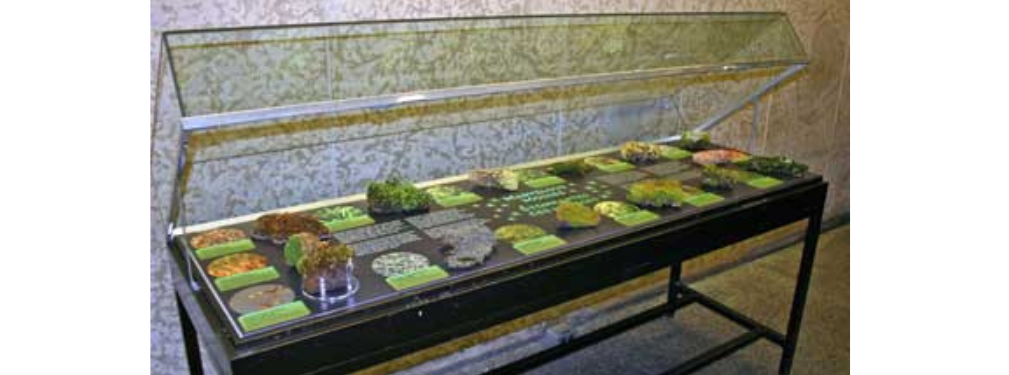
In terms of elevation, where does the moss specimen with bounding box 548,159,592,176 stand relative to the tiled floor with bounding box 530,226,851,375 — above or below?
above

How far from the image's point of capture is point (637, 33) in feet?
6.72

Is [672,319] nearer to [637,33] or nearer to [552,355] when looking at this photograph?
[552,355]

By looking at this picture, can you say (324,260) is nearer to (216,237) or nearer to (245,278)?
(245,278)

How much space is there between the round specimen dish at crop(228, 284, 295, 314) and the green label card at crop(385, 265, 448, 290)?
8.0 inches

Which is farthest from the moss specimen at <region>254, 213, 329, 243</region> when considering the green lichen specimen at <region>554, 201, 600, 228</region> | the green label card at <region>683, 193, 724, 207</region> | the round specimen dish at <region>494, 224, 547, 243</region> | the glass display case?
the green label card at <region>683, 193, 724, 207</region>

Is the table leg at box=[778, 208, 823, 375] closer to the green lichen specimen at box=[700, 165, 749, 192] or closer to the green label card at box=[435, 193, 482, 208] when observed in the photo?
the green lichen specimen at box=[700, 165, 749, 192]

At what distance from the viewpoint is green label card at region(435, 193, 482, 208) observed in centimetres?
190

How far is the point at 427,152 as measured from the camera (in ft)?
6.68

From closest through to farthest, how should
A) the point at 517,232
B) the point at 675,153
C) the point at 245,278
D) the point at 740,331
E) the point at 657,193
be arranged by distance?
1. the point at 245,278
2. the point at 517,232
3. the point at 657,193
4. the point at 675,153
5. the point at 740,331

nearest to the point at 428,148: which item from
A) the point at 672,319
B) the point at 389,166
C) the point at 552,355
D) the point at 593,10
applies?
the point at 389,166

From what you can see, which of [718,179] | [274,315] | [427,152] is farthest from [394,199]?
[718,179]

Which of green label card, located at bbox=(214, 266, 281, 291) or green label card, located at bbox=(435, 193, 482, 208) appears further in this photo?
green label card, located at bbox=(435, 193, 482, 208)

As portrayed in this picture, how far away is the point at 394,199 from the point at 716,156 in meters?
1.20

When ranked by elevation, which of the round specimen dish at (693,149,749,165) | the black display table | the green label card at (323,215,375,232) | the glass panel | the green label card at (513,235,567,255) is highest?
the glass panel
